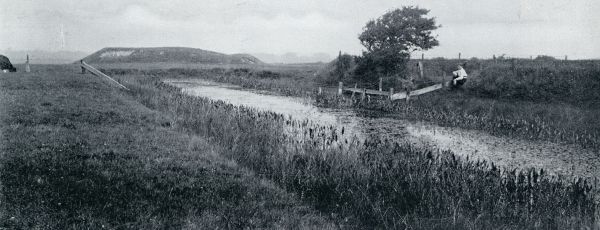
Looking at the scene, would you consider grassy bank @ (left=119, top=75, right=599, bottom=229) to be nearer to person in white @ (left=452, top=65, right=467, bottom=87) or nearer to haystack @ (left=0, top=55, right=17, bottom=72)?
person in white @ (left=452, top=65, right=467, bottom=87)

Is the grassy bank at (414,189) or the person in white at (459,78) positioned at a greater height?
the person in white at (459,78)

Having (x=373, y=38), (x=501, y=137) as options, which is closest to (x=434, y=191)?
(x=501, y=137)

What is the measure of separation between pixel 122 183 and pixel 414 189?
214 inches

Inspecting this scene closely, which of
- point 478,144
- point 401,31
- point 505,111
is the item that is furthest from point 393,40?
point 478,144

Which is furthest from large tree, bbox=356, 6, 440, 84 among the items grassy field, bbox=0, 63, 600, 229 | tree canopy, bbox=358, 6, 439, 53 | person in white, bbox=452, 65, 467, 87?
grassy field, bbox=0, 63, 600, 229

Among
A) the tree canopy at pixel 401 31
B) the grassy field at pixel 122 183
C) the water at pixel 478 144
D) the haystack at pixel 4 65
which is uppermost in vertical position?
the tree canopy at pixel 401 31

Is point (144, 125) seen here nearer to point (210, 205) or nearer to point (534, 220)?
point (210, 205)

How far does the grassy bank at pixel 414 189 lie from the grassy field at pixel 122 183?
877 mm

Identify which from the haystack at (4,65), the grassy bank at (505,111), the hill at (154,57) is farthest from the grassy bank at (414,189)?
the hill at (154,57)

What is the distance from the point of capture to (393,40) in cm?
3550

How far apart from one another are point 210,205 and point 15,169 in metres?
3.22

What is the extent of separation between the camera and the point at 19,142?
7809 mm

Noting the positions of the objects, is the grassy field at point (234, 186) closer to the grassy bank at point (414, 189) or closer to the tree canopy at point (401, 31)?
the grassy bank at point (414, 189)

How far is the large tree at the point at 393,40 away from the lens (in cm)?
3316
